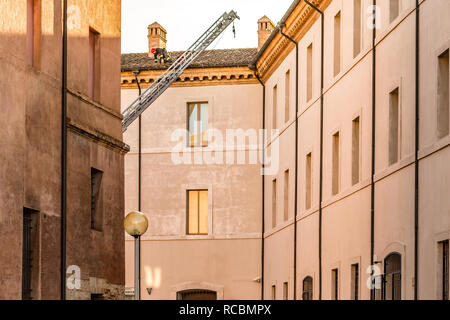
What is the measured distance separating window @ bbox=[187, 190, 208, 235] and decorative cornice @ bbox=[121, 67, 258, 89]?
15.0 ft

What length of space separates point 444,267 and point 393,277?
380cm

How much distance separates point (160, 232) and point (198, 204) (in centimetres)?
194

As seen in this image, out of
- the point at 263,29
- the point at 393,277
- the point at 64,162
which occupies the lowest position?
the point at 393,277

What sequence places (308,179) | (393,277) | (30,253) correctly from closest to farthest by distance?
(30,253), (393,277), (308,179)

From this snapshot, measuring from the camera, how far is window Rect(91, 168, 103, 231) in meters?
23.5

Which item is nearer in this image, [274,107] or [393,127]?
[393,127]

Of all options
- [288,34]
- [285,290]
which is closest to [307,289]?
[285,290]

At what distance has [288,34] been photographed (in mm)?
36031

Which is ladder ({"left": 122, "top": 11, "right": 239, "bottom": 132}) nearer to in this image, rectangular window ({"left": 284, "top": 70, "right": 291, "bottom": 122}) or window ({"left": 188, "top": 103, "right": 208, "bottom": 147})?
window ({"left": 188, "top": 103, "right": 208, "bottom": 147})

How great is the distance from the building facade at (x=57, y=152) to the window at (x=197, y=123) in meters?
18.0

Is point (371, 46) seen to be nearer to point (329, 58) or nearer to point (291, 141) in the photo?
point (329, 58)

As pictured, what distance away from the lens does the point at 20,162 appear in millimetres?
19094

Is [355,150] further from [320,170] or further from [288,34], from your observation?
[288,34]

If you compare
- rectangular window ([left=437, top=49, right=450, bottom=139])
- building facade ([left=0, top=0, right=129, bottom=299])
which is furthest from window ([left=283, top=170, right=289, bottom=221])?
rectangular window ([left=437, top=49, right=450, bottom=139])
